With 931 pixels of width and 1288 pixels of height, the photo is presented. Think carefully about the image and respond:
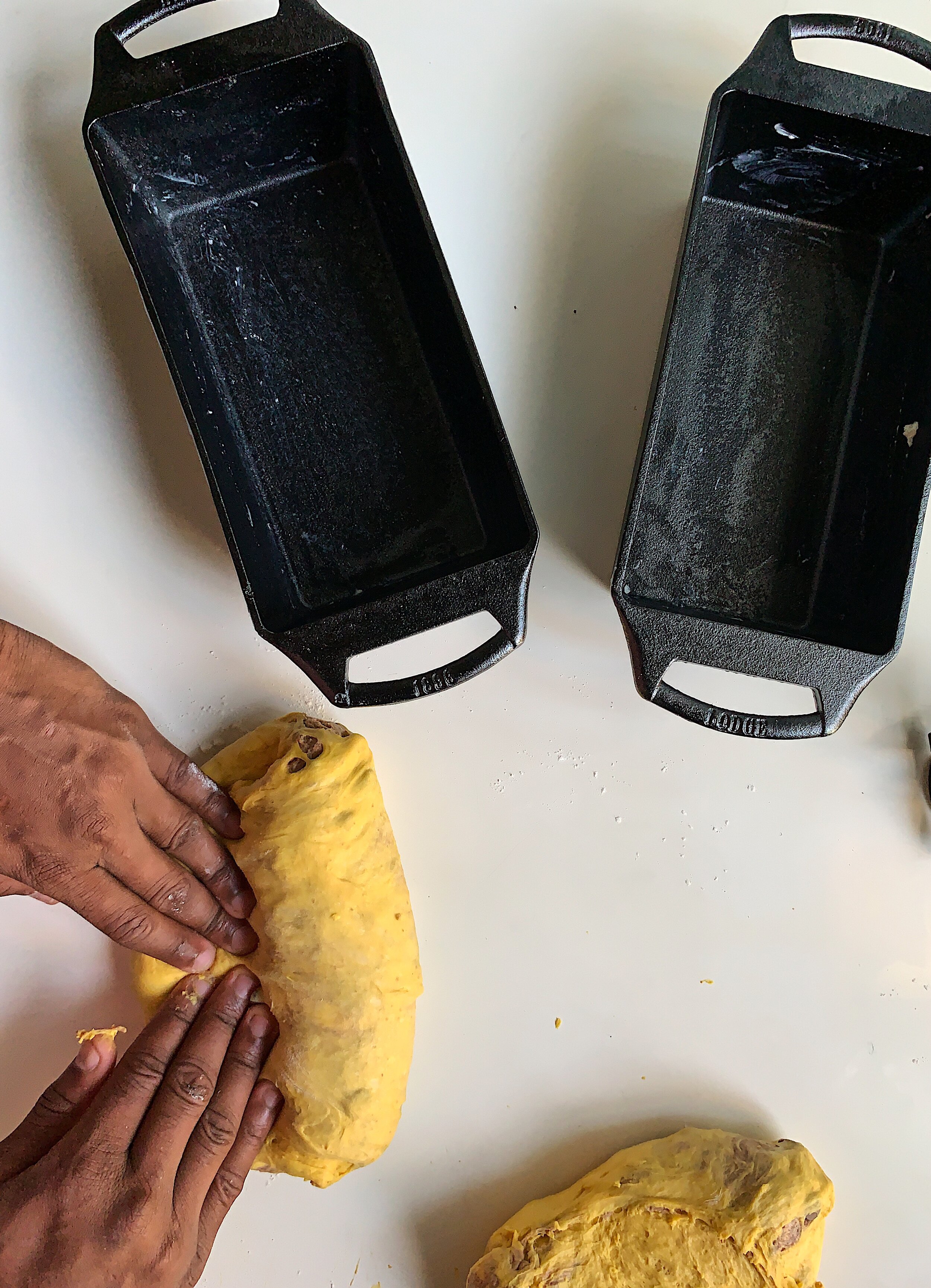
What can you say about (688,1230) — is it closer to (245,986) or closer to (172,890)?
(245,986)

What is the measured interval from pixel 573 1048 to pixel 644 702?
541mm

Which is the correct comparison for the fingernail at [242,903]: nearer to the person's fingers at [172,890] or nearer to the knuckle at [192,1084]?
the person's fingers at [172,890]

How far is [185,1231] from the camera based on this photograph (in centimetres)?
111

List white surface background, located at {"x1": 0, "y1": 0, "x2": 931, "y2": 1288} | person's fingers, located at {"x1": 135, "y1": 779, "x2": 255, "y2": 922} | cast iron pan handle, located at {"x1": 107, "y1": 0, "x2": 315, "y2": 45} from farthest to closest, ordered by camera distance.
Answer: white surface background, located at {"x1": 0, "y1": 0, "x2": 931, "y2": 1288}, person's fingers, located at {"x1": 135, "y1": 779, "x2": 255, "y2": 922}, cast iron pan handle, located at {"x1": 107, "y1": 0, "x2": 315, "y2": 45}

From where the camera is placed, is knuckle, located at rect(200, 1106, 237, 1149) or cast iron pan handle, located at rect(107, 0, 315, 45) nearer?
cast iron pan handle, located at rect(107, 0, 315, 45)

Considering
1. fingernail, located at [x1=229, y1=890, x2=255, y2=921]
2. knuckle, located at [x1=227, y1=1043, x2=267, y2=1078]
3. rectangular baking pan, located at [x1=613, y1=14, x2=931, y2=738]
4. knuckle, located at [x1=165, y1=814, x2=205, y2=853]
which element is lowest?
knuckle, located at [x1=227, y1=1043, x2=267, y2=1078]

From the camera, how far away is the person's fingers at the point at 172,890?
109 centimetres

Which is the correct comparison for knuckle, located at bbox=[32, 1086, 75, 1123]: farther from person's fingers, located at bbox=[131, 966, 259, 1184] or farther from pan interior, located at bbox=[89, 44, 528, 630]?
pan interior, located at bbox=[89, 44, 528, 630]

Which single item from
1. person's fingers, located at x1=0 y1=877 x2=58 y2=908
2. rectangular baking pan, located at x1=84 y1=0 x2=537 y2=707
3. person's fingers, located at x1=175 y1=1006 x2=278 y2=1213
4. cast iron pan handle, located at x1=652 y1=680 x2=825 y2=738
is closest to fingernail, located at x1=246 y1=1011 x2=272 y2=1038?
person's fingers, located at x1=175 y1=1006 x2=278 y2=1213

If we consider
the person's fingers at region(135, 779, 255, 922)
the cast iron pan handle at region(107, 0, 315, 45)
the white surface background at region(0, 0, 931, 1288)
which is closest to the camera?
the cast iron pan handle at region(107, 0, 315, 45)

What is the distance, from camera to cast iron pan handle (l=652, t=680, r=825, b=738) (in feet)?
3.43

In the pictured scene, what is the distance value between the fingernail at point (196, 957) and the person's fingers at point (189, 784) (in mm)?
152

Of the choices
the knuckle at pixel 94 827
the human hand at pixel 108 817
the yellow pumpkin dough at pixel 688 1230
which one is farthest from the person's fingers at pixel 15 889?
the yellow pumpkin dough at pixel 688 1230

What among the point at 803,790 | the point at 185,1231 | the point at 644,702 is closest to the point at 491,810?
the point at 644,702
